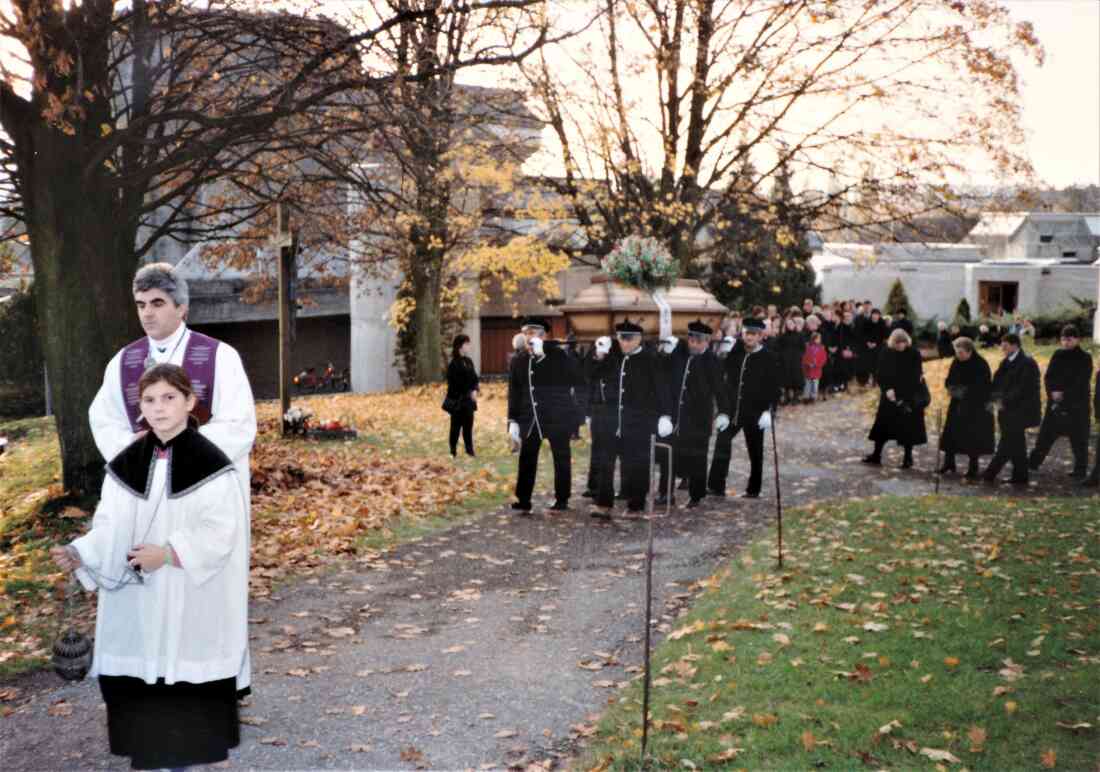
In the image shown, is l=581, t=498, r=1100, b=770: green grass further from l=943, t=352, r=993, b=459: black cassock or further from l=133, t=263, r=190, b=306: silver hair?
l=943, t=352, r=993, b=459: black cassock

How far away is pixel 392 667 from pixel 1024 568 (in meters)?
5.48

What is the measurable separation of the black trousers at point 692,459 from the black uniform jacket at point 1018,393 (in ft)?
16.2

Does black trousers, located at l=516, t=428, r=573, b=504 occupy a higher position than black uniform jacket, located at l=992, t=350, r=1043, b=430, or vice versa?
black uniform jacket, located at l=992, t=350, r=1043, b=430

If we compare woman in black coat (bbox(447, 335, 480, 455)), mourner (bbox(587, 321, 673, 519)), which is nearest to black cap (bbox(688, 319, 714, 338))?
mourner (bbox(587, 321, 673, 519))

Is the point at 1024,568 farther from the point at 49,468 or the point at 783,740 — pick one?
the point at 49,468

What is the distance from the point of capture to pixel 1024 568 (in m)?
8.70

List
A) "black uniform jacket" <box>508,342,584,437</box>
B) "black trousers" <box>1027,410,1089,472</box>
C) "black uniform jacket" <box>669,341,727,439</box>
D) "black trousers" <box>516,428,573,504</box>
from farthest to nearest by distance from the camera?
1. "black trousers" <box>1027,410,1089,472</box>
2. "black uniform jacket" <box>669,341,727,439</box>
3. "black uniform jacket" <box>508,342,584,437</box>
4. "black trousers" <box>516,428,573,504</box>

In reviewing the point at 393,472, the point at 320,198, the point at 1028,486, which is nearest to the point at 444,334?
the point at 320,198

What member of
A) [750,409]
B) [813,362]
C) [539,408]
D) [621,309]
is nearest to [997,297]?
[813,362]

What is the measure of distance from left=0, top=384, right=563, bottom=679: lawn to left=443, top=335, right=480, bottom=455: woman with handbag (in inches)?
24.4

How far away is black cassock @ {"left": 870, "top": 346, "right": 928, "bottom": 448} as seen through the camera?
52.6ft

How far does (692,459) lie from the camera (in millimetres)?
13086

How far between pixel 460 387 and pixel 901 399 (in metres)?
6.97

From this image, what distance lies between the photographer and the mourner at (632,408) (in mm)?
11914
